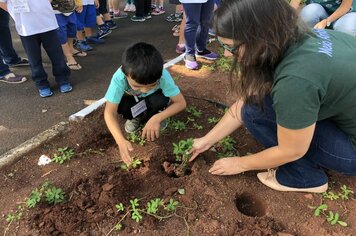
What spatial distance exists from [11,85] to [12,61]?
0.51 m

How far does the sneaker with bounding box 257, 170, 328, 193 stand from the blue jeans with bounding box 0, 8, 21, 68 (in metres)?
3.18

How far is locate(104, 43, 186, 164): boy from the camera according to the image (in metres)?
2.25

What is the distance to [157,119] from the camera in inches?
99.1

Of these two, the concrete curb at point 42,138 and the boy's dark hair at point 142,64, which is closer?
the boy's dark hair at point 142,64

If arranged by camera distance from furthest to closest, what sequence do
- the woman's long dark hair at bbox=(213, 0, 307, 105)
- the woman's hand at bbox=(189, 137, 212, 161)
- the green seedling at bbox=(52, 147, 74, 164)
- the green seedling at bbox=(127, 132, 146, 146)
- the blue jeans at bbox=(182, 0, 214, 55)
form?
the blue jeans at bbox=(182, 0, 214, 55), the green seedling at bbox=(127, 132, 146, 146), the green seedling at bbox=(52, 147, 74, 164), the woman's hand at bbox=(189, 137, 212, 161), the woman's long dark hair at bbox=(213, 0, 307, 105)

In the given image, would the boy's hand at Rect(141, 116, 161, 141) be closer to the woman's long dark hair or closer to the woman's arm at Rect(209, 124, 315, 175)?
the woman's arm at Rect(209, 124, 315, 175)

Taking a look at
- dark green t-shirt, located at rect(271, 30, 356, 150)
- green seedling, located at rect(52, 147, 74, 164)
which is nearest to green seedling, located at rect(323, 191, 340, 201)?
dark green t-shirt, located at rect(271, 30, 356, 150)

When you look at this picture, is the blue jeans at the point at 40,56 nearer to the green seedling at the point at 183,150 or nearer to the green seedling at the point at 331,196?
the green seedling at the point at 183,150

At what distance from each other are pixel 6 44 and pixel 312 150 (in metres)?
3.67

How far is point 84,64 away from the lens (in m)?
4.46

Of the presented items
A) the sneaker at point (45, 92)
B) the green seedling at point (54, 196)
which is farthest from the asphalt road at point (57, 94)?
the green seedling at point (54, 196)

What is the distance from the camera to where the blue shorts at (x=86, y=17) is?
184 inches

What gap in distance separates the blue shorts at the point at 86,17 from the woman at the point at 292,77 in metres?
3.39

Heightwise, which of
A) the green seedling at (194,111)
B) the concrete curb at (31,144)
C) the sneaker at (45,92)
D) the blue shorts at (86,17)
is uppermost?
the blue shorts at (86,17)
